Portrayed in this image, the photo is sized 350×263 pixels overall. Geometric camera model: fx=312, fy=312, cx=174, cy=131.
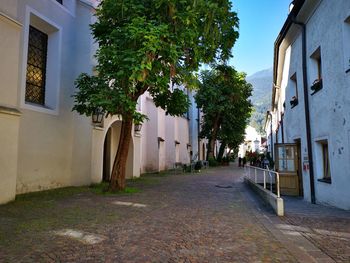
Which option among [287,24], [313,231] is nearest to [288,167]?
[287,24]

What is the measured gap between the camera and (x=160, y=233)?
18.7 ft

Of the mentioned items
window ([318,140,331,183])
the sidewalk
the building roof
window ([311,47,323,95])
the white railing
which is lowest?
the sidewalk

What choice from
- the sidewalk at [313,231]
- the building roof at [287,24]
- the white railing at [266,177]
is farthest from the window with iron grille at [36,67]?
Answer: the building roof at [287,24]

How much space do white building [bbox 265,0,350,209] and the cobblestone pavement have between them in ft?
5.98

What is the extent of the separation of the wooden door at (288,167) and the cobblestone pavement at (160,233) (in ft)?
12.7

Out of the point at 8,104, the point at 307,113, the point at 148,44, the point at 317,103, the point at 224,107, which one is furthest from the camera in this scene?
the point at 224,107

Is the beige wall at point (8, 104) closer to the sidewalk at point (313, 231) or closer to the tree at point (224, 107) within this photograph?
the sidewalk at point (313, 231)

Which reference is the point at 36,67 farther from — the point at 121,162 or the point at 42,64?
the point at 121,162

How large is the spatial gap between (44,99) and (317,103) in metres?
9.67

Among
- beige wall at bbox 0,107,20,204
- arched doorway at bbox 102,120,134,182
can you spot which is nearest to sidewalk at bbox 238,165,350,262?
beige wall at bbox 0,107,20,204

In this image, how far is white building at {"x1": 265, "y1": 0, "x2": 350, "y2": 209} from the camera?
8.05 meters

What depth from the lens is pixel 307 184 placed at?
10.7 meters

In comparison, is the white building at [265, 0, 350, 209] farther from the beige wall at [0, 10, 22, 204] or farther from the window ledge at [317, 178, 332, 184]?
the beige wall at [0, 10, 22, 204]

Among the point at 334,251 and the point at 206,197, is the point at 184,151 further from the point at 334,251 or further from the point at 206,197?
the point at 334,251
